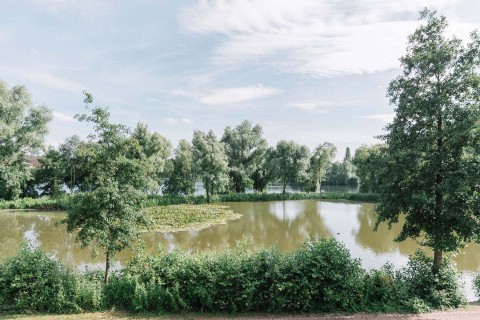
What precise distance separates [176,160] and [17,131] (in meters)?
22.1

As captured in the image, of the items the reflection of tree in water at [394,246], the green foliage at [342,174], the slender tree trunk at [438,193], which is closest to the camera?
the slender tree trunk at [438,193]

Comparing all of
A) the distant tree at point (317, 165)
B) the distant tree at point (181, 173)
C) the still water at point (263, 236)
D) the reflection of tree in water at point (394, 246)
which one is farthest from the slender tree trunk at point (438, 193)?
the distant tree at point (317, 165)

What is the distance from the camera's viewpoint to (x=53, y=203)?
37219 millimetres

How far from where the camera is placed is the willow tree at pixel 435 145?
9523 mm

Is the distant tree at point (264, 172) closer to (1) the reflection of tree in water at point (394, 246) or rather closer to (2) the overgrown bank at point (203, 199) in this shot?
(2) the overgrown bank at point (203, 199)

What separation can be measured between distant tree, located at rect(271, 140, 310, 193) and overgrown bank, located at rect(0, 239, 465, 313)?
42.4m

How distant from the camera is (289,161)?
52344 millimetres

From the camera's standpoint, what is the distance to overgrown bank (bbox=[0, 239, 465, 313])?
8891 millimetres

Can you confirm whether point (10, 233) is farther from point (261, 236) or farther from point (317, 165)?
point (317, 165)

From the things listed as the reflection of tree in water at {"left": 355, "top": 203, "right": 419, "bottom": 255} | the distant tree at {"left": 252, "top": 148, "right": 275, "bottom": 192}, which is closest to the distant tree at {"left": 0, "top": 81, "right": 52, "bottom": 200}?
the distant tree at {"left": 252, "top": 148, "right": 275, "bottom": 192}

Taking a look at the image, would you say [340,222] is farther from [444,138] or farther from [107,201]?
[107,201]

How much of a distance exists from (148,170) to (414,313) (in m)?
9.10

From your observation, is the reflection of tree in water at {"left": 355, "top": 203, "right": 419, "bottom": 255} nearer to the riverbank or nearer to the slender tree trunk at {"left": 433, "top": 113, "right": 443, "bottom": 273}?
the slender tree trunk at {"left": 433, "top": 113, "right": 443, "bottom": 273}

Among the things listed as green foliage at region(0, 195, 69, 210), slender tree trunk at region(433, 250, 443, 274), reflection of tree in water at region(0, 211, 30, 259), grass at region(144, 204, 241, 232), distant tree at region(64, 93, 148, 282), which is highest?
distant tree at region(64, 93, 148, 282)
